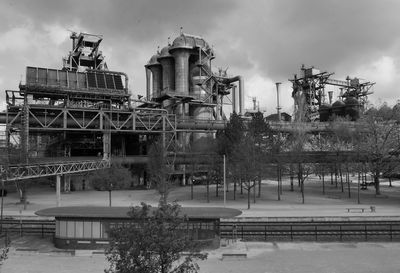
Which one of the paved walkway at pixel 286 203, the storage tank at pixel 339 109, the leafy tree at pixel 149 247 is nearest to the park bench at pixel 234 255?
the leafy tree at pixel 149 247

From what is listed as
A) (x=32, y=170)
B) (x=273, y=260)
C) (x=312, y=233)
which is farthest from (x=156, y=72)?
(x=273, y=260)

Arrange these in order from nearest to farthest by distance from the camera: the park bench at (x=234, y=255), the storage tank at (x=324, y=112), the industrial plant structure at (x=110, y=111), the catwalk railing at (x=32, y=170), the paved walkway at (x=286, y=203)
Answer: the park bench at (x=234, y=255) → the catwalk railing at (x=32, y=170) → the paved walkway at (x=286, y=203) → the industrial plant structure at (x=110, y=111) → the storage tank at (x=324, y=112)

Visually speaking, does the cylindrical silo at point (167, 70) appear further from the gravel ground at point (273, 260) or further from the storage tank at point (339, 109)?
the gravel ground at point (273, 260)

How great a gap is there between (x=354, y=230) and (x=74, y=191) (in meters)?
52.6

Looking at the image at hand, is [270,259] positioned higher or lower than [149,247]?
lower

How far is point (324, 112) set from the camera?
405 ft

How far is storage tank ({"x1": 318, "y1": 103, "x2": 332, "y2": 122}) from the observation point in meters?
122

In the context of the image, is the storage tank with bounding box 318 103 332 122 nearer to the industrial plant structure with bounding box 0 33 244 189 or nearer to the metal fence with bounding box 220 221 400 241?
the industrial plant structure with bounding box 0 33 244 189

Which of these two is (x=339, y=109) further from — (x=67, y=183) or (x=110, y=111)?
(x=67, y=183)

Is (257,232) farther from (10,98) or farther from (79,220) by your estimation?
(10,98)

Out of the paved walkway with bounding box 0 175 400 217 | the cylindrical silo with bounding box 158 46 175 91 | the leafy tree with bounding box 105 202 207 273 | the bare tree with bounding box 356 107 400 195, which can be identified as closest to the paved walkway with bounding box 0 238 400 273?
the leafy tree with bounding box 105 202 207 273

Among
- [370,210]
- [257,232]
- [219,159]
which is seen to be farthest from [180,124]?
[257,232]

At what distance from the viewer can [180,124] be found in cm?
8100

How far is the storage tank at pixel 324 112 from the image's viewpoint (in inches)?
4806
